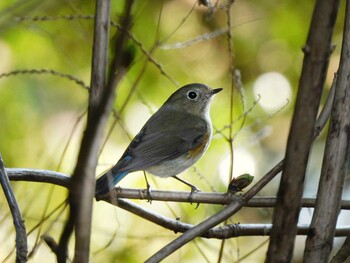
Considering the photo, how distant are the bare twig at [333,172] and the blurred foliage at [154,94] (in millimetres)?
2364

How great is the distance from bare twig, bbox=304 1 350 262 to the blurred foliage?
2364 mm

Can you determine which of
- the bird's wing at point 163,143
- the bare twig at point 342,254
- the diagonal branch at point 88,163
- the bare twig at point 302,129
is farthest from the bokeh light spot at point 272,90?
the diagonal branch at point 88,163

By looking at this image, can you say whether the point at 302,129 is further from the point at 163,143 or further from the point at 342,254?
the point at 163,143

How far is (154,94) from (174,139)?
89 cm

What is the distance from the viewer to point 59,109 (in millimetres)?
4316

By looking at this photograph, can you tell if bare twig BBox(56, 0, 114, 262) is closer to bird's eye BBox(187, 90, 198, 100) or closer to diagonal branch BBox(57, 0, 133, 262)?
diagonal branch BBox(57, 0, 133, 262)

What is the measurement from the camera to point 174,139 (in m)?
3.42

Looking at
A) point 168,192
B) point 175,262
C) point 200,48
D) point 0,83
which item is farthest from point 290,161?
point 200,48

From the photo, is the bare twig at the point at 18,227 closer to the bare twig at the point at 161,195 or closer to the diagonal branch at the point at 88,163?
the bare twig at the point at 161,195

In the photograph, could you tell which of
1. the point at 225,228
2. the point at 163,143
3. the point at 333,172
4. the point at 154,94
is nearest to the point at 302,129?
the point at 333,172

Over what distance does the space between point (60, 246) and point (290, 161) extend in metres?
0.38

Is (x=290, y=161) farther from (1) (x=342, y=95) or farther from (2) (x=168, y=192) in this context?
(2) (x=168, y=192)

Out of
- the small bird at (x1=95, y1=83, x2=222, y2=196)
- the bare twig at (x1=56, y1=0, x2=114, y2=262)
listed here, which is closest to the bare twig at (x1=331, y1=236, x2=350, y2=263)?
the bare twig at (x1=56, y1=0, x2=114, y2=262)

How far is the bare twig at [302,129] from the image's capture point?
3.04 feet
